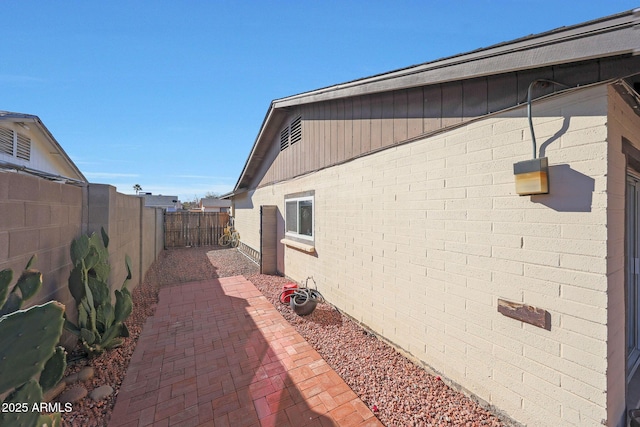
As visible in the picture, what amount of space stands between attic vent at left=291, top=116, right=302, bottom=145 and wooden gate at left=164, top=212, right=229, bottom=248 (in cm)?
948

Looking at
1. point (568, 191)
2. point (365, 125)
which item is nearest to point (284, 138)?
point (365, 125)

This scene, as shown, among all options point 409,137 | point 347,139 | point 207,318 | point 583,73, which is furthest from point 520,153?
point 207,318

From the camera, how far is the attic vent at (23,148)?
8.95m

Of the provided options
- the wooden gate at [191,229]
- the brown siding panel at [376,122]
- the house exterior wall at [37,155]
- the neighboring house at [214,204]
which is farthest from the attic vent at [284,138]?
the neighboring house at [214,204]

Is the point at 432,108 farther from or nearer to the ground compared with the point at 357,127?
nearer to the ground

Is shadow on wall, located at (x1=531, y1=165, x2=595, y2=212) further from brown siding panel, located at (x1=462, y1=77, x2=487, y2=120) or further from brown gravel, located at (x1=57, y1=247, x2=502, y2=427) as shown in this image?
brown gravel, located at (x1=57, y1=247, x2=502, y2=427)

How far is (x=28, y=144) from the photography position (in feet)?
31.2

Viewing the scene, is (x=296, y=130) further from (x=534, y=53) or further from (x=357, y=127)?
Result: (x=534, y=53)

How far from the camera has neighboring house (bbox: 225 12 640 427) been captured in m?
1.75

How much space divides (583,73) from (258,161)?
9140 millimetres

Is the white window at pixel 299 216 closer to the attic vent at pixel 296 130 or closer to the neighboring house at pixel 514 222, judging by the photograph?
the attic vent at pixel 296 130

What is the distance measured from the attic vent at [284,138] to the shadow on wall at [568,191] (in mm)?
6324

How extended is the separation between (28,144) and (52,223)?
449 inches

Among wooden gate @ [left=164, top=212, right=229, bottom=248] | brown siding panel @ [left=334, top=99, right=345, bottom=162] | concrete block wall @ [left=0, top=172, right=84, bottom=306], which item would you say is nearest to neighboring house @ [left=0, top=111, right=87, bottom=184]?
wooden gate @ [left=164, top=212, right=229, bottom=248]
